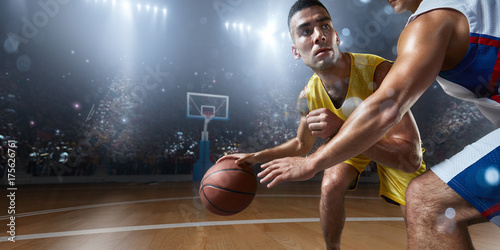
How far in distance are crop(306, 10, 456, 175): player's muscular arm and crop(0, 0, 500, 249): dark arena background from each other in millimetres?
3895

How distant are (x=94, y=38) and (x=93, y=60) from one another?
0.96 meters

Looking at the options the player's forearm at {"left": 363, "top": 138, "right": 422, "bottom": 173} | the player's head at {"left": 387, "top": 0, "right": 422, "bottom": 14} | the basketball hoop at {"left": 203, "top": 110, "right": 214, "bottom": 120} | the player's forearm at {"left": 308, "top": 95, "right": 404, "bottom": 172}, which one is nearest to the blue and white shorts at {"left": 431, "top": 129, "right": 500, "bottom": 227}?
the player's forearm at {"left": 308, "top": 95, "right": 404, "bottom": 172}

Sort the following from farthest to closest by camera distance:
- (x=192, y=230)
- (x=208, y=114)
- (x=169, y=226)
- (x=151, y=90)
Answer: (x=151, y=90) → (x=208, y=114) → (x=169, y=226) → (x=192, y=230)

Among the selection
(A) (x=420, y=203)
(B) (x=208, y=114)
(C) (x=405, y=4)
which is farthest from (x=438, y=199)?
(B) (x=208, y=114)

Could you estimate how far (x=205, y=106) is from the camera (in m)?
8.67

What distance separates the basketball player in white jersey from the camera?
653 mm

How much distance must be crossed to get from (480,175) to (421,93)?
243 millimetres

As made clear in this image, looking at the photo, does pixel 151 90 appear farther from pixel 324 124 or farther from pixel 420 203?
pixel 420 203

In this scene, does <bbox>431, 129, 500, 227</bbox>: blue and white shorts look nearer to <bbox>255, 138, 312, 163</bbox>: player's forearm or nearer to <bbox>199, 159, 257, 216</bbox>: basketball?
<bbox>255, 138, 312, 163</bbox>: player's forearm

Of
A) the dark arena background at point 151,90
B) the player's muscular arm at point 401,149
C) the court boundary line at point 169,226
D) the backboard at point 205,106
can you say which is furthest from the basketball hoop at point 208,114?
the player's muscular arm at point 401,149

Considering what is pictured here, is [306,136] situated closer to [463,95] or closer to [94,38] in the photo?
[463,95]

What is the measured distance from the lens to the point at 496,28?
2.38ft

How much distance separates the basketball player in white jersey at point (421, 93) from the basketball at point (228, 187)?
0.86 m

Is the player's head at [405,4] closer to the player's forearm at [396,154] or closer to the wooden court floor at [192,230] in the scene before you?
the player's forearm at [396,154]
